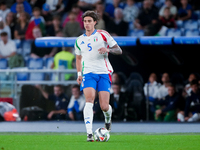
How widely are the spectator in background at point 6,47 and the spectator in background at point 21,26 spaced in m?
0.50

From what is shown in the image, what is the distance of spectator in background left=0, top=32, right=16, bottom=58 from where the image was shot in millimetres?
16766

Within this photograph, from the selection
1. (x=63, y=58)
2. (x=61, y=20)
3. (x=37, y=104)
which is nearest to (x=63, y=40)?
(x=63, y=58)

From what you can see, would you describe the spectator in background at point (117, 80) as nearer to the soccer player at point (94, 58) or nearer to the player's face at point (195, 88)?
the player's face at point (195, 88)

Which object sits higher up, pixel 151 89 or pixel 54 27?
pixel 54 27

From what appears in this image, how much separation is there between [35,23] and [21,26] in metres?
0.60

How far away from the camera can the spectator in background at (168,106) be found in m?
13.4

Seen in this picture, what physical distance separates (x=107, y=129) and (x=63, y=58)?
20.9 ft

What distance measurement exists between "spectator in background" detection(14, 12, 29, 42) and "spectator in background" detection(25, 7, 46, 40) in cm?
21

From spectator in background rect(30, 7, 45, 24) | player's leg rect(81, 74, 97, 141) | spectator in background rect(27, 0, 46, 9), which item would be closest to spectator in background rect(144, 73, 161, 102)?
spectator in background rect(30, 7, 45, 24)

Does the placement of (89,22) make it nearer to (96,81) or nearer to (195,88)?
(96,81)

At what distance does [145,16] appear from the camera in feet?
52.6

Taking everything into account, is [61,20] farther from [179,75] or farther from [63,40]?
[179,75]

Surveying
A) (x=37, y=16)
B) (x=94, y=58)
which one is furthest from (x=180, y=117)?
(x=37, y=16)

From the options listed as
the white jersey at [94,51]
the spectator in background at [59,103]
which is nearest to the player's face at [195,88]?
the spectator in background at [59,103]
